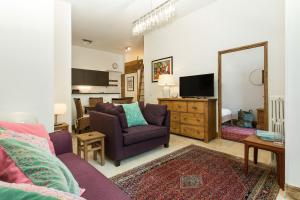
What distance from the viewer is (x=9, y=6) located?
1842 millimetres

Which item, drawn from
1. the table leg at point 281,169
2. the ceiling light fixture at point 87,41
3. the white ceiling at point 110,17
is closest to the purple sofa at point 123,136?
the table leg at point 281,169

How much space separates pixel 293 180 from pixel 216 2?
348 centimetres

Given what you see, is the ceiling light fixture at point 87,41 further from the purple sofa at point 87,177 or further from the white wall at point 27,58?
the purple sofa at point 87,177

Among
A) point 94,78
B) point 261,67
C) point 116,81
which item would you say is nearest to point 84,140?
point 261,67

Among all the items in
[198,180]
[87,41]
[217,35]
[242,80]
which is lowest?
[198,180]

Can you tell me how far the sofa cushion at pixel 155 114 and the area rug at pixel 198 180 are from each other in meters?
0.72

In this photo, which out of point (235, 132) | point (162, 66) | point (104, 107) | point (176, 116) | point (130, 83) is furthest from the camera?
point (130, 83)

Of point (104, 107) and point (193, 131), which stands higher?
point (104, 107)

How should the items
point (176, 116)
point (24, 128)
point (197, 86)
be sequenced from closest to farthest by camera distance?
point (24, 128), point (197, 86), point (176, 116)

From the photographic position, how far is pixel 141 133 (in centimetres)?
252

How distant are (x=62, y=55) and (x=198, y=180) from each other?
330 cm

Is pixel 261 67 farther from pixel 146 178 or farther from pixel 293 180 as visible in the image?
pixel 146 178

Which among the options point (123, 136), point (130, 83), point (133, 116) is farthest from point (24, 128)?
point (130, 83)

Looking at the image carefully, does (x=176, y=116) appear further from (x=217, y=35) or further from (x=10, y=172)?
(x=10, y=172)
